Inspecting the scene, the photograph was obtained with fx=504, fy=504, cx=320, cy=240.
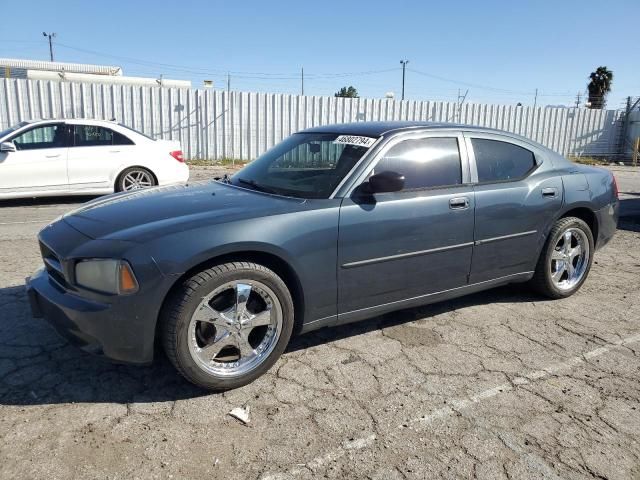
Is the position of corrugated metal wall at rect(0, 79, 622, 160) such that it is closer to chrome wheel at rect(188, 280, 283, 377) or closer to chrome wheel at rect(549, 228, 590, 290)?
chrome wheel at rect(549, 228, 590, 290)

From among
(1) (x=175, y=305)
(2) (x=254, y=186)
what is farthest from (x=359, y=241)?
(1) (x=175, y=305)

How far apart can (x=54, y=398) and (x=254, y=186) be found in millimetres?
1855

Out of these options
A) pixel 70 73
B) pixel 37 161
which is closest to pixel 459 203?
pixel 37 161

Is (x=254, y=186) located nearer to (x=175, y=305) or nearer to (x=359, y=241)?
(x=359, y=241)

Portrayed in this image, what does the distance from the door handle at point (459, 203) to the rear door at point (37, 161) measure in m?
7.39

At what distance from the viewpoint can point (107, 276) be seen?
2.65 metres

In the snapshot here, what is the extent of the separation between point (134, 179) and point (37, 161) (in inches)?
61.3

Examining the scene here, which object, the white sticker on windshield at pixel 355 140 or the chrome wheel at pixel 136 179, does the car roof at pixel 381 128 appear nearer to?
the white sticker on windshield at pixel 355 140

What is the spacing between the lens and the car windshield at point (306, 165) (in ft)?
11.2

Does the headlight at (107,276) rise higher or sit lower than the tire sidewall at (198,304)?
higher

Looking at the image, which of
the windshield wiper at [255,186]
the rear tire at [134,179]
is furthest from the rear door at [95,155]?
the windshield wiper at [255,186]

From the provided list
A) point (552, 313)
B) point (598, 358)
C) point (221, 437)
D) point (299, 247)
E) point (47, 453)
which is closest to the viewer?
point (47, 453)

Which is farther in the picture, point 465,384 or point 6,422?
point 465,384

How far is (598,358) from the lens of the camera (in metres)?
3.43
